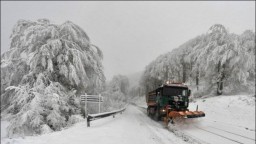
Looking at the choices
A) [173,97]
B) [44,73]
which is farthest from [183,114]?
[44,73]

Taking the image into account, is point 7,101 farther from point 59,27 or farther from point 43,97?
point 59,27

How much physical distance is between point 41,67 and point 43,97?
2.94m

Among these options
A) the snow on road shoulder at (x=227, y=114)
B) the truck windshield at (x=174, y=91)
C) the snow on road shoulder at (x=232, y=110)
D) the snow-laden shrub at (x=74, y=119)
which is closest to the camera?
the snow-laden shrub at (x=74, y=119)

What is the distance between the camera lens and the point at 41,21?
54.2 ft

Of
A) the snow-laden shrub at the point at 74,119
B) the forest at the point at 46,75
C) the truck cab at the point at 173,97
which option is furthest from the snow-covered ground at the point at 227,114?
the forest at the point at 46,75

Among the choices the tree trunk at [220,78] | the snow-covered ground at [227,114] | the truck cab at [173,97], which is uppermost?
the tree trunk at [220,78]

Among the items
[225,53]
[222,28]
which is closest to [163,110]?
[225,53]

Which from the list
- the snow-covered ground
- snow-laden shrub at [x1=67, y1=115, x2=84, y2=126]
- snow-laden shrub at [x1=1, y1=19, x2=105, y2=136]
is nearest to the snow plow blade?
the snow-covered ground

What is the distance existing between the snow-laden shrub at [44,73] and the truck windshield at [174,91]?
17.9 ft

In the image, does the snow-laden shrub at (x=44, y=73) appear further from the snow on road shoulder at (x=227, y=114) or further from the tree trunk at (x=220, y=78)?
the tree trunk at (x=220, y=78)

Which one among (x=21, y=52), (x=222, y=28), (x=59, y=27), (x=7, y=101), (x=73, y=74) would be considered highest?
(x=222, y=28)

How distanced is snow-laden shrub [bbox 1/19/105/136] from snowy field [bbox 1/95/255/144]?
2.11 meters

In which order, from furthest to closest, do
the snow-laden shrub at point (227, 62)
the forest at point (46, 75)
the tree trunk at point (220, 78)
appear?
1. the tree trunk at point (220, 78)
2. the snow-laden shrub at point (227, 62)
3. the forest at point (46, 75)

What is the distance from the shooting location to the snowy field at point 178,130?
8.60 metres
